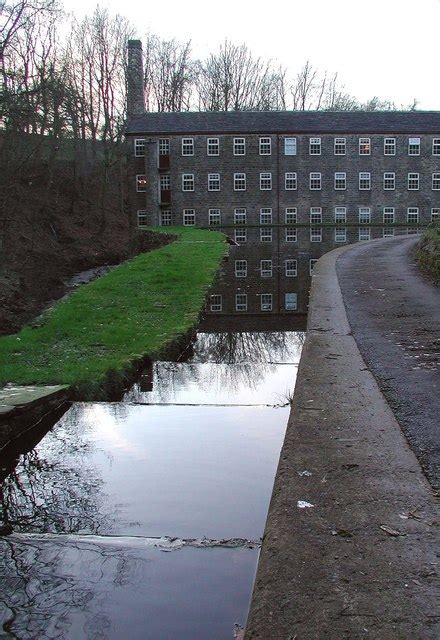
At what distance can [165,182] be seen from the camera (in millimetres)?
54125

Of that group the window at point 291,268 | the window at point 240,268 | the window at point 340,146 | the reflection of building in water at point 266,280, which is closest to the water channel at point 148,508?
the reflection of building in water at point 266,280

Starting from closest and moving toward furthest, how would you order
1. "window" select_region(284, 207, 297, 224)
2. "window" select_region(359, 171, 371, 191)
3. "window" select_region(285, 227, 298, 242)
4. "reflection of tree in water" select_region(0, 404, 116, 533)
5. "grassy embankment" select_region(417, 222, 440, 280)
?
"reflection of tree in water" select_region(0, 404, 116, 533), "grassy embankment" select_region(417, 222, 440, 280), "window" select_region(285, 227, 298, 242), "window" select_region(284, 207, 297, 224), "window" select_region(359, 171, 371, 191)

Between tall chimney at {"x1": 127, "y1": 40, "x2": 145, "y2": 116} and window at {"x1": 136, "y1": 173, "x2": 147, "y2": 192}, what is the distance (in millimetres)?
5940

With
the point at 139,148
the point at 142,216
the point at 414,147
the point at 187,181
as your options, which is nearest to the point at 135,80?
the point at 139,148

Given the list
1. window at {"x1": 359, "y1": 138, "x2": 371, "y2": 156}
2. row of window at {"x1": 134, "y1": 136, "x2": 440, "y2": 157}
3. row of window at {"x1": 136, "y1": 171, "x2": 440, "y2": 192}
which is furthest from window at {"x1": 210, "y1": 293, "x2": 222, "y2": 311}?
window at {"x1": 359, "y1": 138, "x2": 371, "y2": 156}

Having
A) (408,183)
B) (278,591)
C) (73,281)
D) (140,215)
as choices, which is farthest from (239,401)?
(408,183)

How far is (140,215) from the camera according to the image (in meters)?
54.1

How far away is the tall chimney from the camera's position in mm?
54844

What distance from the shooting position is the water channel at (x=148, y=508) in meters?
3.38

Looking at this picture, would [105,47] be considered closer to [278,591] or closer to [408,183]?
[408,183]

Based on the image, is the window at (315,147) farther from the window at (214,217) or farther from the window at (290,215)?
the window at (214,217)

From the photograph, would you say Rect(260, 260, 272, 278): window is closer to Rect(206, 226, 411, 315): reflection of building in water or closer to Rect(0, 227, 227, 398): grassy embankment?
Rect(206, 226, 411, 315): reflection of building in water

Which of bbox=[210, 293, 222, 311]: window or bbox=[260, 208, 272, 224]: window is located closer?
bbox=[210, 293, 222, 311]: window

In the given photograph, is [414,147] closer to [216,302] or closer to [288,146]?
[288,146]
